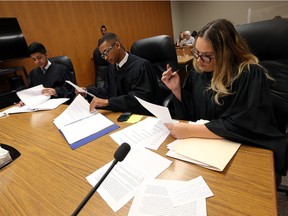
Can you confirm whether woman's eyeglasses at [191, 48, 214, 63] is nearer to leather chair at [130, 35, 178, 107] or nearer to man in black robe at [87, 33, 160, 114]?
man in black robe at [87, 33, 160, 114]

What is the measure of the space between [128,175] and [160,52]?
1492 millimetres

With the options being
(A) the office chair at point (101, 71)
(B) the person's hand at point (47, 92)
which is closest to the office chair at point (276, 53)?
(B) the person's hand at point (47, 92)

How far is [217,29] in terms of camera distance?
3.15 feet

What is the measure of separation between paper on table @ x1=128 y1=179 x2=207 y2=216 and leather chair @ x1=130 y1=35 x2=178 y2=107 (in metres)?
1.26

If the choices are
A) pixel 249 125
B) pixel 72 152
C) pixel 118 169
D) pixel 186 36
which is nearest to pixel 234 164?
pixel 249 125

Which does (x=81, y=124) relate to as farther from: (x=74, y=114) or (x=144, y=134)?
(x=144, y=134)

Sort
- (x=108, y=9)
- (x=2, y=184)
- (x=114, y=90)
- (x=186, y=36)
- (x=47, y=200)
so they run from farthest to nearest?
(x=186, y=36) → (x=108, y=9) → (x=114, y=90) → (x=2, y=184) → (x=47, y=200)

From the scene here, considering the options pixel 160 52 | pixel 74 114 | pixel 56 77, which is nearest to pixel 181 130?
pixel 74 114

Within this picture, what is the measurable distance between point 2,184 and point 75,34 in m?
3.44

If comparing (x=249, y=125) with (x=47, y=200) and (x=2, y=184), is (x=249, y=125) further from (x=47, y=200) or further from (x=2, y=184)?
(x=2, y=184)

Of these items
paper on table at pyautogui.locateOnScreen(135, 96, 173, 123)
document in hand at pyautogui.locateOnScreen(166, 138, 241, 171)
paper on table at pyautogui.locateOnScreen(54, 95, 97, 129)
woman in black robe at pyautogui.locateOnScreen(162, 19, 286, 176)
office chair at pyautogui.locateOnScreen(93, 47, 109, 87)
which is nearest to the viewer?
document in hand at pyautogui.locateOnScreen(166, 138, 241, 171)

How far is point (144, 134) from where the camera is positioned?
1.03 meters

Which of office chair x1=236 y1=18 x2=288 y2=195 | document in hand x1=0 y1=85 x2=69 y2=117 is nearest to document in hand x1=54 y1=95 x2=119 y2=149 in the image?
document in hand x1=0 y1=85 x2=69 y2=117

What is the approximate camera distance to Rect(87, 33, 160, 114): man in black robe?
4.98 feet
